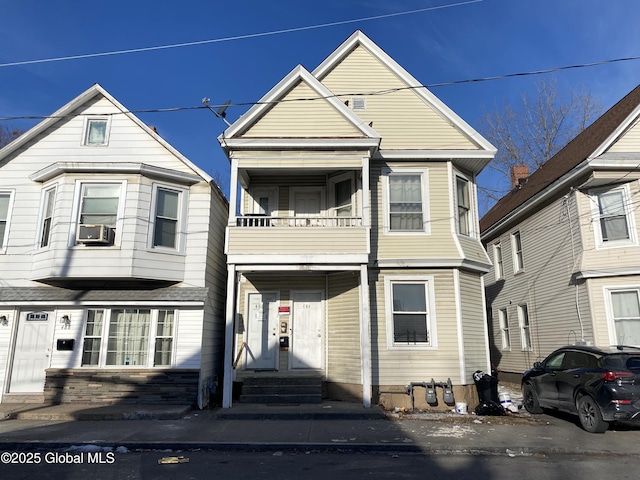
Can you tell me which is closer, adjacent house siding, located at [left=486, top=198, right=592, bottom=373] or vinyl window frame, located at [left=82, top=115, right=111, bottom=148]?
vinyl window frame, located at [left=82, top=115, right=111, bottom=148]

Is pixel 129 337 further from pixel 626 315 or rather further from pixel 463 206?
pixel 626 315

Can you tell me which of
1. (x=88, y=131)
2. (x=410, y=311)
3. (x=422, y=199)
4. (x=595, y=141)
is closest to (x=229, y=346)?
(x=410, y=311)

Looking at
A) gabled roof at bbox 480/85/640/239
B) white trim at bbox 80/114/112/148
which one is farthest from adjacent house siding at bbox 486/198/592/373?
white trim at bbox 80/114/112/148

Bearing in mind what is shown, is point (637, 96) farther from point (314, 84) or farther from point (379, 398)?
point (379, 398)

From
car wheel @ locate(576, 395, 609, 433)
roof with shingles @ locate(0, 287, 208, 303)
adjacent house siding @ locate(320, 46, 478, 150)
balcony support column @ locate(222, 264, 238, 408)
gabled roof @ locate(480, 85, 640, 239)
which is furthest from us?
adjacent house siding @ locate(320, 46, 478, 150)

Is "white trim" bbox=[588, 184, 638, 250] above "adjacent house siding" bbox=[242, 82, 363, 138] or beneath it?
beneath

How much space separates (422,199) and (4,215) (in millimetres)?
11142

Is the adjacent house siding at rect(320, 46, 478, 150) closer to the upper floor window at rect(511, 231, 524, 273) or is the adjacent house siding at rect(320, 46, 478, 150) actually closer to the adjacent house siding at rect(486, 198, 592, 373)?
the adjacent house siding at rect(486, 198, 592, 373)

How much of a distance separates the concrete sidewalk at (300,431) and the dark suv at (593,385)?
1.26 feet

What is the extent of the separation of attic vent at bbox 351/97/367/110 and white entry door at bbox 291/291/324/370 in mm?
5518

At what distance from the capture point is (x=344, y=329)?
11.5 m

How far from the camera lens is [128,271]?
10.5 m

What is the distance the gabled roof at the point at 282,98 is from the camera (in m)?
11.3

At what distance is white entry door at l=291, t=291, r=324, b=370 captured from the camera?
11.8 metres
